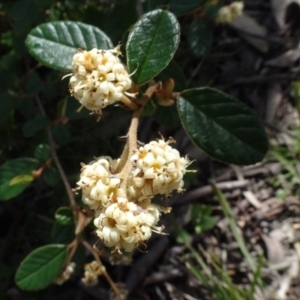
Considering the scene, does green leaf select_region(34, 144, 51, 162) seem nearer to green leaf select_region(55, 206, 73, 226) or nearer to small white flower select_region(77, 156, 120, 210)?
green leaf select_region(55, 206, 73, 226)

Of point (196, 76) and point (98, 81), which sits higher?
point (98, 81)

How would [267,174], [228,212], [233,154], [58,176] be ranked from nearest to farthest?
[233,154], [58,176], [228,212], [267,174]

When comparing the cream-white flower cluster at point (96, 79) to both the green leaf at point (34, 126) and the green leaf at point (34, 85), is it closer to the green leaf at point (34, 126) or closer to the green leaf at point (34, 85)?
the green leaf at point (34, 126)

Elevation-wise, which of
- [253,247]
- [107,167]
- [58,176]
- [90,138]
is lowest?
[253,247]

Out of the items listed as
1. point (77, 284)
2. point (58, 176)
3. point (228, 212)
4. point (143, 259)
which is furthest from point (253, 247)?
point (58, 176)

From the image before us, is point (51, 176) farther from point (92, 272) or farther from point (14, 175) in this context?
point (92, 272)

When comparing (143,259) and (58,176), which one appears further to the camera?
(143,259)

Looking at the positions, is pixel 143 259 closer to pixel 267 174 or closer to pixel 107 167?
pixel 267 174
